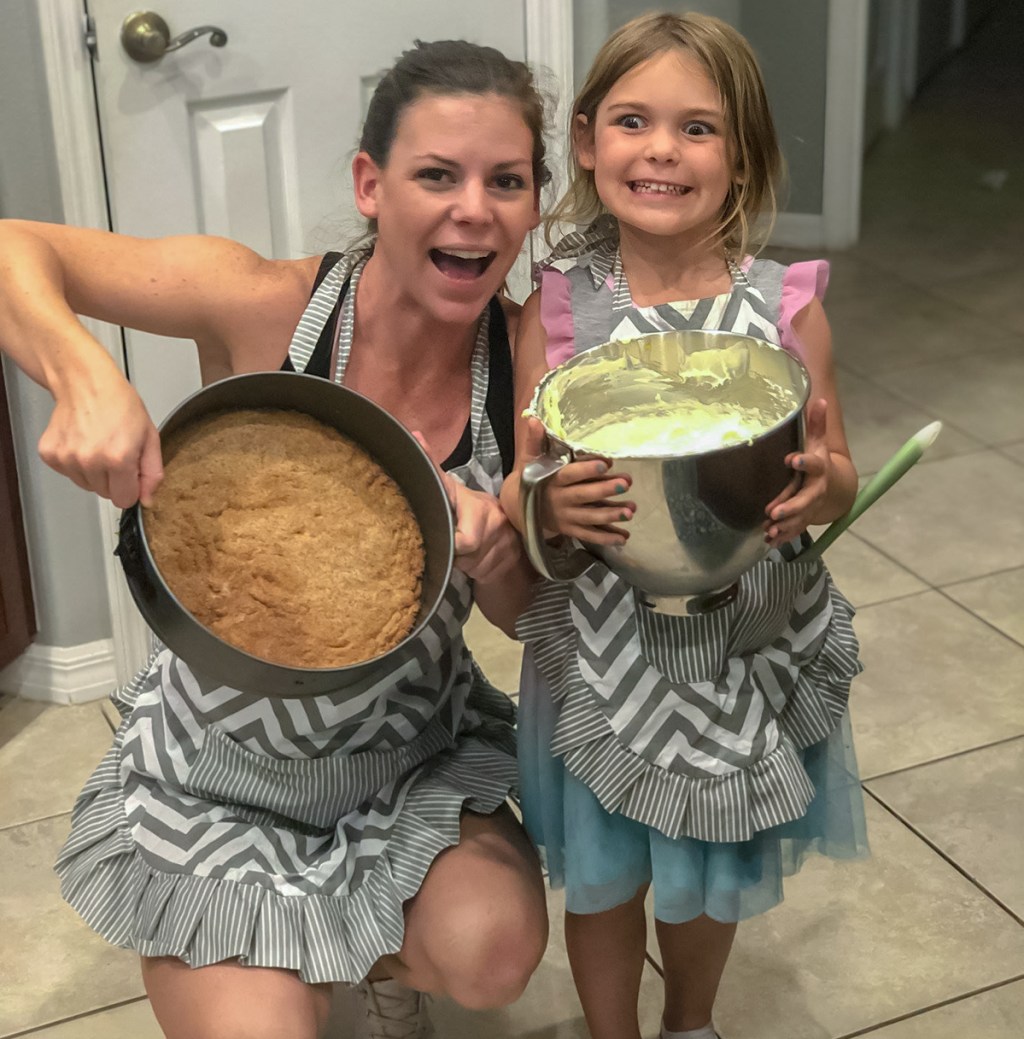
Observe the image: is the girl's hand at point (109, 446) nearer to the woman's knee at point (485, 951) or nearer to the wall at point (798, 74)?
the woman's knee at point (485, 951)

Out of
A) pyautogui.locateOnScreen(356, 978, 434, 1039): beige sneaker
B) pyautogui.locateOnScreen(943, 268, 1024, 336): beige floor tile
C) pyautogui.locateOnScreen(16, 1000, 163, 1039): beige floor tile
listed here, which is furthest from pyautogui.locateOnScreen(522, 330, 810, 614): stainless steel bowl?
pyautogui.locateOnScreen(943, 268, 1024, 336): beige floor tile

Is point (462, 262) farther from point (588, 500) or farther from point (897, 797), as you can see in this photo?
point (897, 797)

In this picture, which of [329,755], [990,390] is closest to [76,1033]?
[329,755]

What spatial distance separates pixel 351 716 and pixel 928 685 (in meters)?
1.20

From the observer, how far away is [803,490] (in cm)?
122

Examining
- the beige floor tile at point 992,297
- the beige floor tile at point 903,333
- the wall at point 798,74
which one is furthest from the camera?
the wall at point 798,74

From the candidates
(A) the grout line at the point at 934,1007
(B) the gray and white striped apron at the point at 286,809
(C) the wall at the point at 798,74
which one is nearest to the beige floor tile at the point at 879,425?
(C) the wall at the point at 798,74

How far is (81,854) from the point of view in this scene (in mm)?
1479

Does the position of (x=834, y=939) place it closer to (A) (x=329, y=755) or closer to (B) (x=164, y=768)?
(A) (x=329, y=755)

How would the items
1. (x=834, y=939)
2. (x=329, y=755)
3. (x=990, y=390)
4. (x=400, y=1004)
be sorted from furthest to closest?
(x=990, y=390) → (x=834, y=939) → (x=400, y=1004) → (x=329, y=755)

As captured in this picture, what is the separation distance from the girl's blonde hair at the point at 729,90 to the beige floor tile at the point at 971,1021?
89 centimetres

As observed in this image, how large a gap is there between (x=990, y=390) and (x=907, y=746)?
4.57 ft

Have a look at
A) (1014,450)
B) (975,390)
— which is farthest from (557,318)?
(975,390)

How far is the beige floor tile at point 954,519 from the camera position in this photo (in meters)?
2.71
